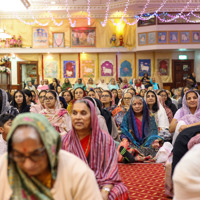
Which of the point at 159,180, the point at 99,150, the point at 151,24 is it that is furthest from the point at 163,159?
the point at 151,24

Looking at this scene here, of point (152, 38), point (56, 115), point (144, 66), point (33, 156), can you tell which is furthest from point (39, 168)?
point (144, 66)

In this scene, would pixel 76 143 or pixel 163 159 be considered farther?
pixel 163 159

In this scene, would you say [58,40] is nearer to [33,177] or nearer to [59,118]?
[59,118]

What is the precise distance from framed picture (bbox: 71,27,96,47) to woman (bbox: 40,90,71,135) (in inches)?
517

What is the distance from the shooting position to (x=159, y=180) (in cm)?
403

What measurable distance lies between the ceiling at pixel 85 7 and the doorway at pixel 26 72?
267 cm

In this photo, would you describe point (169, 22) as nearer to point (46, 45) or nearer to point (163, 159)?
point (46, 45)

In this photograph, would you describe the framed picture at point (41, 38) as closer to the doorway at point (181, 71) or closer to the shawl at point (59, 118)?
the doorway at point (181, 71)

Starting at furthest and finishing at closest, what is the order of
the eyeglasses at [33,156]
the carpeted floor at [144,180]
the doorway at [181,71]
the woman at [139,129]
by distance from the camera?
the doorway at [181,71], the woman at [139,129], the carpeted floor at [144,180], the eyeglasses at [33,156]

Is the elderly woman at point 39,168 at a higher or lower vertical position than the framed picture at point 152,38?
lower

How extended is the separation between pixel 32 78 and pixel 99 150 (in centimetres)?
1700

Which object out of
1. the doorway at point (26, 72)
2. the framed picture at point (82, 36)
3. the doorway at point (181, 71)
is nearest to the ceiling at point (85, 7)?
the framed picture at point (82, 36)

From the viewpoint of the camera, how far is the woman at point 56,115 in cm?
529

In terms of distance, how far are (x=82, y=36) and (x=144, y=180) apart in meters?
15.0
